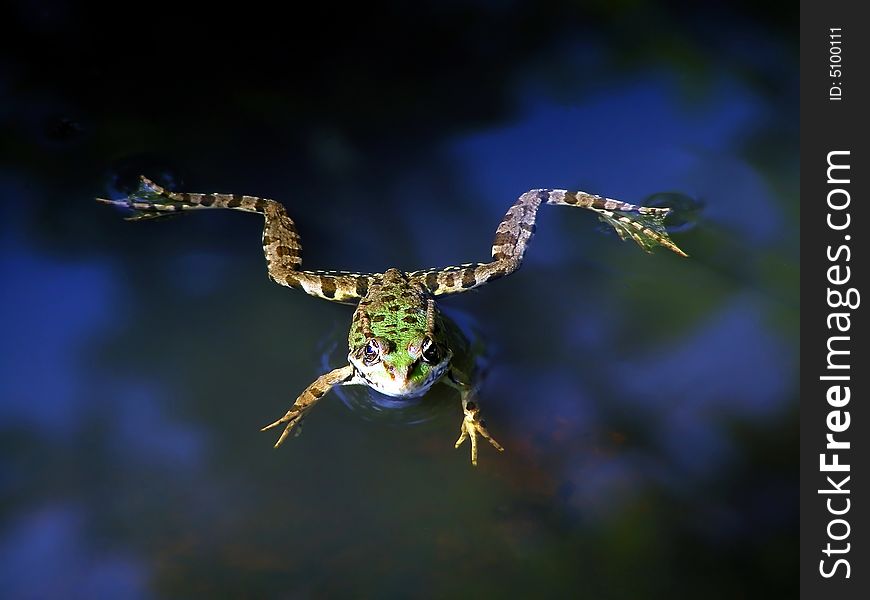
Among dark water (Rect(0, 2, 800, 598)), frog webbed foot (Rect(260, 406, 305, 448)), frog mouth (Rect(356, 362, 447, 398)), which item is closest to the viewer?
dark water (Rect(0, 2, 800, 598))

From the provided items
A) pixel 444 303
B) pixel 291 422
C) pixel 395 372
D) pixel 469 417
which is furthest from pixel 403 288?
pixel 291 422

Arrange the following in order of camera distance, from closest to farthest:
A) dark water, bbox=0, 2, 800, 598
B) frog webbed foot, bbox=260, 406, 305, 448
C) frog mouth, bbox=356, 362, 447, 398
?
1. dark water, bbox=0, 2, 800, 598
2. frog mouth, bbox=356, 362, 447, 398
3. frog webbed foot, bbox=260, 406, 305, 448

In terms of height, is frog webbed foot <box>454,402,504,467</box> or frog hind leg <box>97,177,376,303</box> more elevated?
frog hind leg <box>97,177,376,303</box>

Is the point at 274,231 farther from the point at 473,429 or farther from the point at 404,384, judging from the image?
the point at 473,429

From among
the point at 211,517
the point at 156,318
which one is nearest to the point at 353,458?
the point at 211,517

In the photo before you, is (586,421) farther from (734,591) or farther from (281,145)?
(281,145)

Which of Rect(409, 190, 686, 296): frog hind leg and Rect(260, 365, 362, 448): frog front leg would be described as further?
Rect(409, 190, 686, 296): frog hind leg

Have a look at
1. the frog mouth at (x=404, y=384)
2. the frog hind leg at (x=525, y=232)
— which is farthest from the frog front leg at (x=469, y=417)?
the frog hind leg at (x=525, y=232)

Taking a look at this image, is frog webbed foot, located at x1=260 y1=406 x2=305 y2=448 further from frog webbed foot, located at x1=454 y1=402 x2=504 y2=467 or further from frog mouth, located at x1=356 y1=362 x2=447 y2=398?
frog webbed foot, located at x1=454 y1=402 x2=504 y2=467

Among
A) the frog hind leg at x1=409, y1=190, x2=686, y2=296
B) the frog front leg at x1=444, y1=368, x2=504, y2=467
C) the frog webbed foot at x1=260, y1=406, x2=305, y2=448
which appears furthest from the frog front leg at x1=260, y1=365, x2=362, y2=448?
the frog hind leg at x1=409, y1=190, x2=686, y2=296
